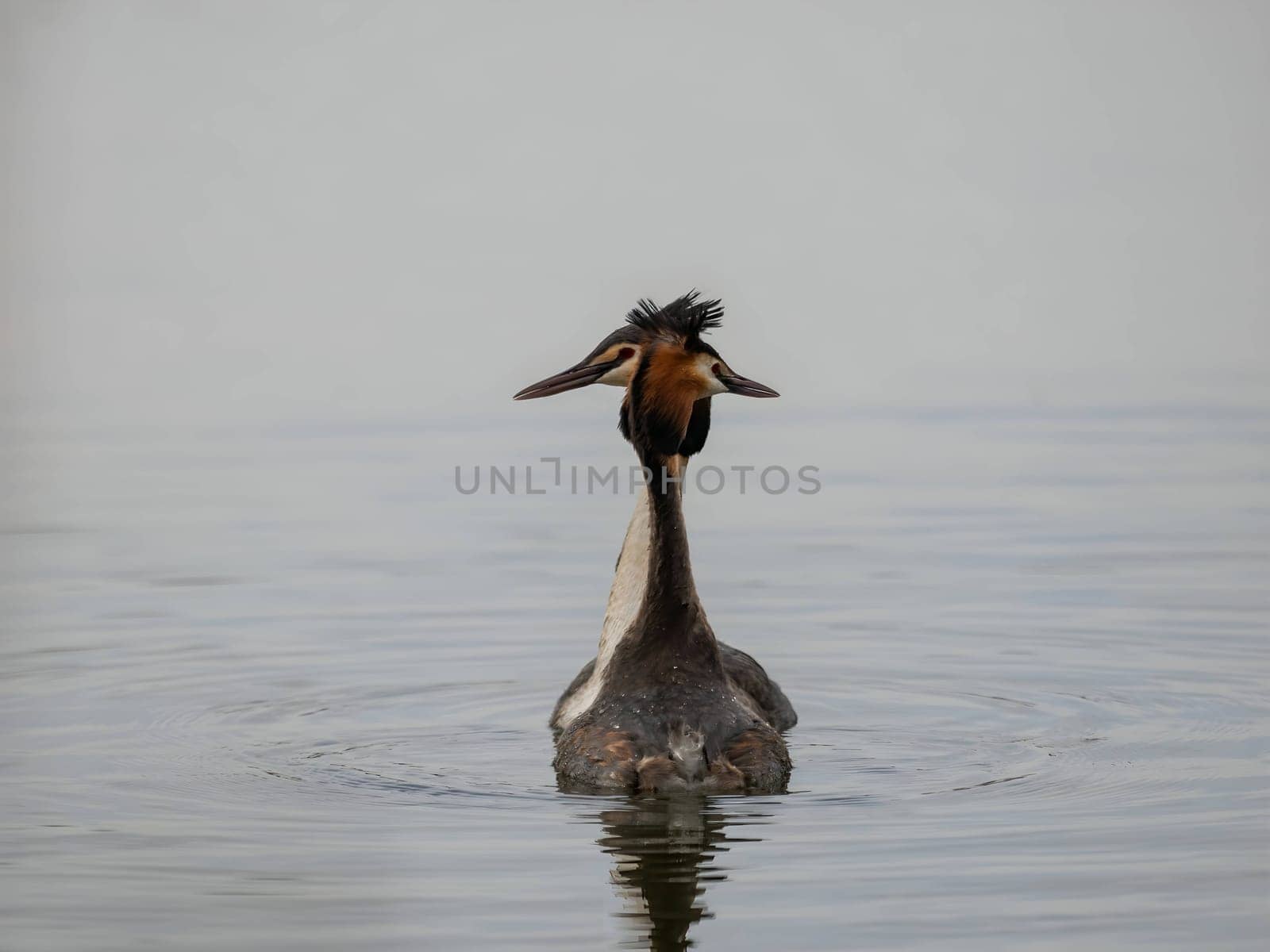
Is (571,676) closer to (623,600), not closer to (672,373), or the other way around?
(623,600)

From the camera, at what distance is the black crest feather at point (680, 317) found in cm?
1066

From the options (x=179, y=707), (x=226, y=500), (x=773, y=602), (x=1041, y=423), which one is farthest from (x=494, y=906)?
(x=1041, y=423)

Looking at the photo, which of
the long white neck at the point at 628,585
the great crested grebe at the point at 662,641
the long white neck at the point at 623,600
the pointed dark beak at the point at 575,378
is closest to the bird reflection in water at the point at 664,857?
the great crested grebe at the point at 662,641

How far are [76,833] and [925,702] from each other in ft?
14.2

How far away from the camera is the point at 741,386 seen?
10898 millimetres

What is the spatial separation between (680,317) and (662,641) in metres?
1.42

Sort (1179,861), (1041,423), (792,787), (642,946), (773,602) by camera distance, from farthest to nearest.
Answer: (1041,423), (773,602), (792,787), (1179,861), (642,946)

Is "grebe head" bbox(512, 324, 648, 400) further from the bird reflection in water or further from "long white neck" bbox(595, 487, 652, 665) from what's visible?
the bird reflection in water

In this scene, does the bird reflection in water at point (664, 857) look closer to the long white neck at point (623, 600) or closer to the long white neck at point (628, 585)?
the long white neck at point (623, 600)

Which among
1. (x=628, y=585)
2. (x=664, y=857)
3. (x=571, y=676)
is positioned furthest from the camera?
(x=571, y=676)

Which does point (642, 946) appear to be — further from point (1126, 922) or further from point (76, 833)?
point (76, 833)

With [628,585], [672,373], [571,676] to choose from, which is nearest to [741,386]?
[672,373]

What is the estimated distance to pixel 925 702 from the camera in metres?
11.9

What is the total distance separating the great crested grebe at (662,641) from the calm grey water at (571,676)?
0.24 m
